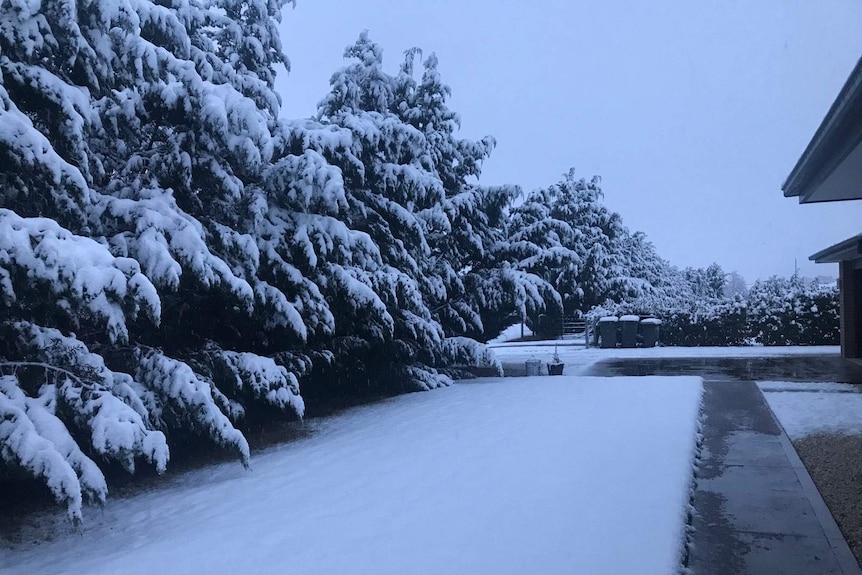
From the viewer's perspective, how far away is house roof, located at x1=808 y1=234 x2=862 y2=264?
13.8 metres

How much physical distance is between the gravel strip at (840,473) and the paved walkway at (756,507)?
→ 9 cm

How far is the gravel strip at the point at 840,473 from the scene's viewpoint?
5.07 meters

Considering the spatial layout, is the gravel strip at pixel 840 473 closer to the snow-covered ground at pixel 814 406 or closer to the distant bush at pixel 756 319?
the snow-covered ground at pixel 814 406

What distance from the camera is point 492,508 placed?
5.40 metres

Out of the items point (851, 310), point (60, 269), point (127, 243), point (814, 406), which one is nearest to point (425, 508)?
point (60, 269)

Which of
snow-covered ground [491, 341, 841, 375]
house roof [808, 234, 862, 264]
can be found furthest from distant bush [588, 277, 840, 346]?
house roof [808, 234, 862, 264]

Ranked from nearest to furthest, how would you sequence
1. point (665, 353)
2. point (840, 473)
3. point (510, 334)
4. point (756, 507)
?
1. point (756, 507)
2. point (840, 473)
3. point (665, 353)
4. point (510, 334)

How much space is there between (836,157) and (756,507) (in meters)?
3.38

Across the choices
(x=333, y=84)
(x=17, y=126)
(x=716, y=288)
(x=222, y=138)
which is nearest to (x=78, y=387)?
(x=17, y=126)

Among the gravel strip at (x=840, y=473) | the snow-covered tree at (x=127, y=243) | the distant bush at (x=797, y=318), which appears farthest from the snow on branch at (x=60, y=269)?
the distant bush at (x=797, y=318)

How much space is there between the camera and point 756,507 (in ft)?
17.9

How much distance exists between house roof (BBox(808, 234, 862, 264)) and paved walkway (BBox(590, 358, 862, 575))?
565 cm

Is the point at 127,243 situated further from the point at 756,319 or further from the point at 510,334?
the point at 510,334

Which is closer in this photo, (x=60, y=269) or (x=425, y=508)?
(x=60, y=269)
